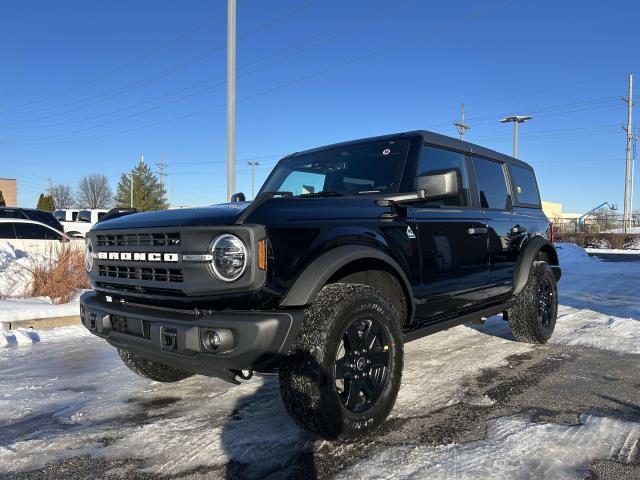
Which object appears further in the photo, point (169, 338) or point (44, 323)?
point (44, 323)

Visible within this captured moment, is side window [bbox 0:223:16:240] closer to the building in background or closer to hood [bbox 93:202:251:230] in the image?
hood [bbox 93:202:251:230]

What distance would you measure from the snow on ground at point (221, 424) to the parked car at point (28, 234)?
6.76 meters

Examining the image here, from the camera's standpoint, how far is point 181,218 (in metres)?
3.05

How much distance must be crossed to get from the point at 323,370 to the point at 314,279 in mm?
501

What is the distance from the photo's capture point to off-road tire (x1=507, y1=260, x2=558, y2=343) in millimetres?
5352

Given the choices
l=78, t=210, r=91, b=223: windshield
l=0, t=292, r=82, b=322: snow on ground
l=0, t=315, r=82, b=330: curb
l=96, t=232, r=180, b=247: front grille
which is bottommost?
l=0, t=315, r=82, b=330: curb

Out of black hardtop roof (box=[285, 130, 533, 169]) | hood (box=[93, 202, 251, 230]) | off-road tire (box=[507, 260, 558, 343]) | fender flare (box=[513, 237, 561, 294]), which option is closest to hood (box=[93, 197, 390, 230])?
hood (box=[93, 202, 251, 230])

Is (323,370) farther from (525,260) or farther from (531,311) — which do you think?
(531,311)

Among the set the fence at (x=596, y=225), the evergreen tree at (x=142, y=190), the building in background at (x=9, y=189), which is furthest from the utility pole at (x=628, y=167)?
the building in background at (x=9, y=189)

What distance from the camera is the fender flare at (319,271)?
286cm

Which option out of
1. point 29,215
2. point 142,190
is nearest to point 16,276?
point 29,215

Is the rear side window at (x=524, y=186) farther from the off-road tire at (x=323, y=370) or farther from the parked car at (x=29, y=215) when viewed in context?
the parked car at (x=29, y=215)

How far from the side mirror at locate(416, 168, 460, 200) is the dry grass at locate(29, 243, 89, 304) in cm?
599

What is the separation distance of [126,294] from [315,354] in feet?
4.41
